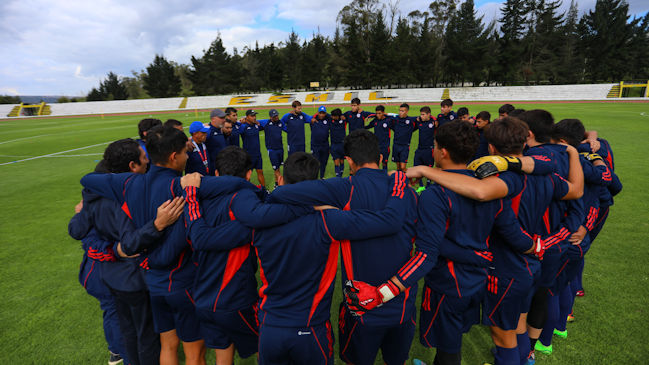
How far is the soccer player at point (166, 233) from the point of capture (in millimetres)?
2221

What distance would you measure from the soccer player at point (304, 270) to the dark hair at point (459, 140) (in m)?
0.47

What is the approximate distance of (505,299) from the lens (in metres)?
2.42

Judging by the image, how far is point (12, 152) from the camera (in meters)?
15.3

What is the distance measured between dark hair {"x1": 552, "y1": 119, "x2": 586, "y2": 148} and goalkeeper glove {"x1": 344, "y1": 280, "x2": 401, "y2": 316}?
8.14ft

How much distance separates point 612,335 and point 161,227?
470 cm

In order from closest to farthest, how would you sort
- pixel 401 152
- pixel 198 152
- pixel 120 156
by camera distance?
pixel 120 156, pixel 198 152, pixel 401 152

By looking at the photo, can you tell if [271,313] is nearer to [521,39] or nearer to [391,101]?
[391,101]

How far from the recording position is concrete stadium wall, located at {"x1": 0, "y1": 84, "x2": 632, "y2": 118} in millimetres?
34656

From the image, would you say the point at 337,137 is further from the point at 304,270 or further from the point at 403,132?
the point at 304,270

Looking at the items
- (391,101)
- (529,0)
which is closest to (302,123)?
(391,101)

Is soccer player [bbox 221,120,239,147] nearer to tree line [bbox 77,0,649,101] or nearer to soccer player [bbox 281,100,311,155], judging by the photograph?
soccer player [bbox 281,100,311,155]

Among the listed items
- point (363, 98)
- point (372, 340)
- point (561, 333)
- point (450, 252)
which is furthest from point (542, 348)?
point (363, 98)

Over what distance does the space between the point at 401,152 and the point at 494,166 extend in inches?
284

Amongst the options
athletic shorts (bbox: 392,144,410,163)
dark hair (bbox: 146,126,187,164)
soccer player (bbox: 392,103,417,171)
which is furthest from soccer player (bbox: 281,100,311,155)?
dark hair (bbox: 146,126,187,164)
